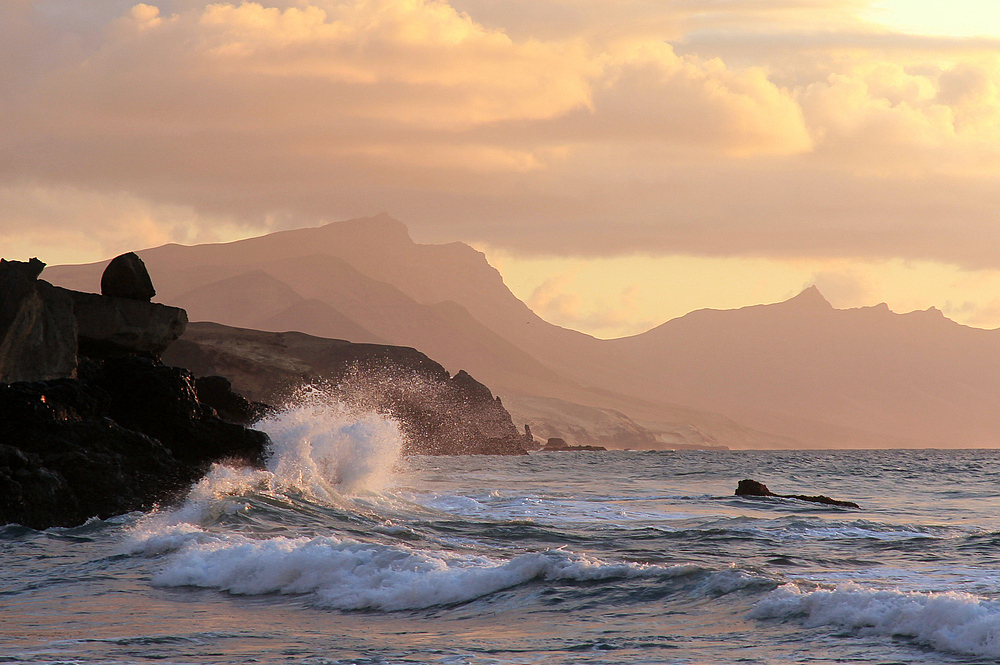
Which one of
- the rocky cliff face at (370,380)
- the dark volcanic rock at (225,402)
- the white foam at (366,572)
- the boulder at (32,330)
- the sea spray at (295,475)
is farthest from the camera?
the rocky cliff face at (370,380)

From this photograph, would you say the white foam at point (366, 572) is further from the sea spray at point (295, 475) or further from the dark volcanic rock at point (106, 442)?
the dark volcanic rock at point (106, 442)

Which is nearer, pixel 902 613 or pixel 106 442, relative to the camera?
pixel 902 613

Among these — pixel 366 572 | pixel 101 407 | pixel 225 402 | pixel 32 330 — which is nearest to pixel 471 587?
pixel 366 572

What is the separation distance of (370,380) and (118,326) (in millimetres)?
126292

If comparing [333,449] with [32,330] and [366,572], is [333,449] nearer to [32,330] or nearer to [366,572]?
[32,330]

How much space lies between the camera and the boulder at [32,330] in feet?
93.0

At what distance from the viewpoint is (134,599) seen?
12398 millimetres

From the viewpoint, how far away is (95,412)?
2306cm

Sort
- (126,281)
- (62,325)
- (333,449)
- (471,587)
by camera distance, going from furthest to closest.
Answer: (126,281), (333,449), (62,325), (471,587)

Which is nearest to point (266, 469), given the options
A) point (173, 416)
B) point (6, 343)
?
point (173, 416)

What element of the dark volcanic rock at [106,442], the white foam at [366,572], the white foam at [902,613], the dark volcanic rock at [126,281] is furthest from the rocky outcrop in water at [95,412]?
the white foam at [902,613]

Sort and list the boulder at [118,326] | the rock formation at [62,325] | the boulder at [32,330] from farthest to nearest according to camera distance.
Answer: the boulder at [118,326] < the rock formation at [62,325] < the boulder at [32,330]

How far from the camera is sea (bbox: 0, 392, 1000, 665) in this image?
33.2ft

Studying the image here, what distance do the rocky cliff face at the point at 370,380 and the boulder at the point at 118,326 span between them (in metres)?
90.3
